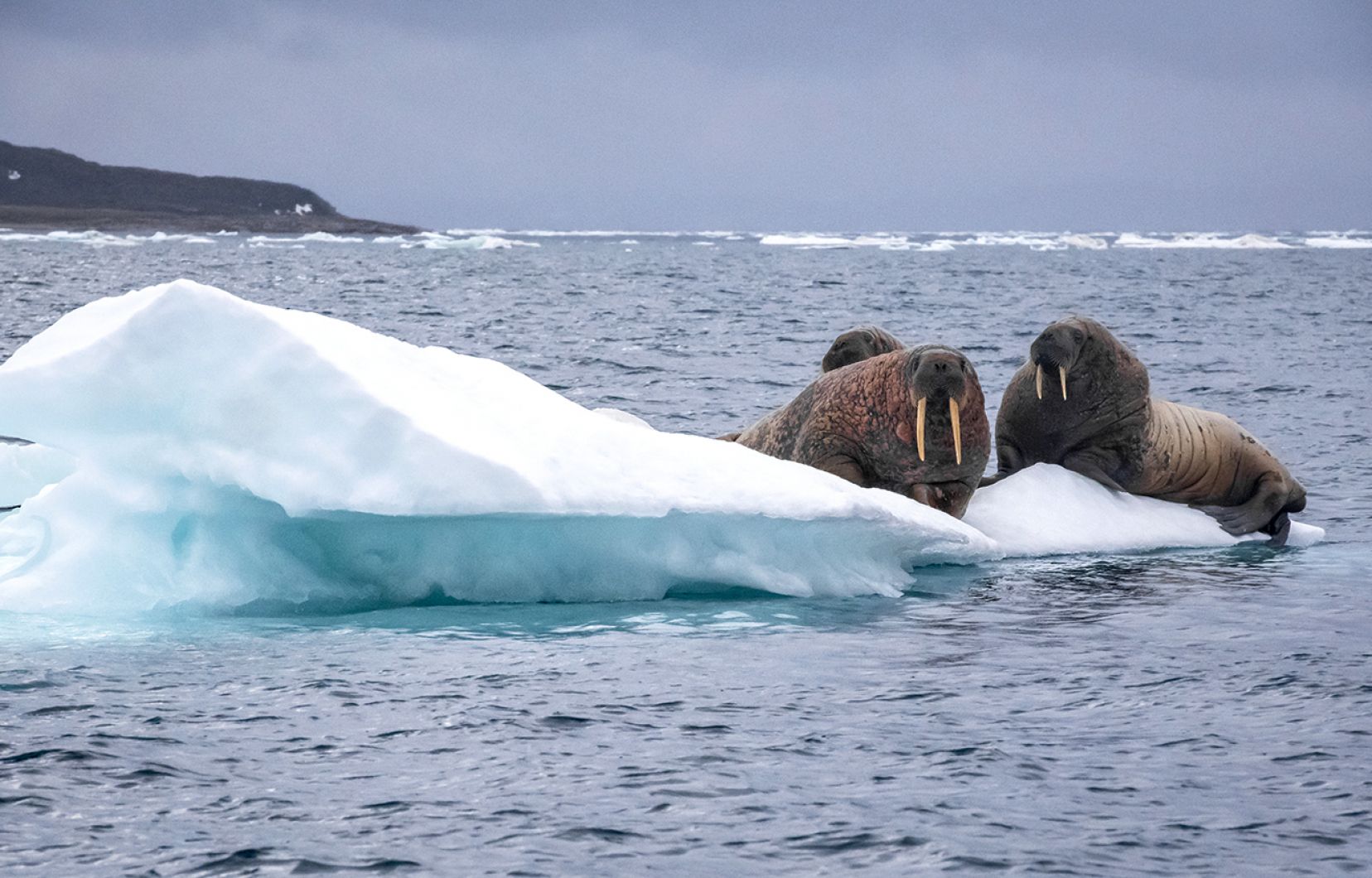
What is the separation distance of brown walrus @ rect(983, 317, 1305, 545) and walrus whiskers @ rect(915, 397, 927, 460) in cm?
134

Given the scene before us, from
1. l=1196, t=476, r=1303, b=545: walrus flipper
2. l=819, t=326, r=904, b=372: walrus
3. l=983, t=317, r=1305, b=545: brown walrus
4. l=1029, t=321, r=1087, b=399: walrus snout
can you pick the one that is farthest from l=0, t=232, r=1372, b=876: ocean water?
l=819, t=326, r=904, b=372: walrus

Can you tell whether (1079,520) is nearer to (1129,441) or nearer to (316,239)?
(1129,441)

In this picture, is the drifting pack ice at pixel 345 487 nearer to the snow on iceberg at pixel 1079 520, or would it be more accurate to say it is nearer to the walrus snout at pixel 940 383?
the walrus snout at pixel 940 383

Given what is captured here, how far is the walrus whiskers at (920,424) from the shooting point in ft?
26.3

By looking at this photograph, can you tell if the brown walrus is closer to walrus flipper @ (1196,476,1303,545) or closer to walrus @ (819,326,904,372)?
walrus flipper @ (1196,476,1303,545)

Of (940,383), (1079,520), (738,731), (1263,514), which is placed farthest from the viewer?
(1263,514)

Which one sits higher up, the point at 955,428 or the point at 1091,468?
the point at 955,428

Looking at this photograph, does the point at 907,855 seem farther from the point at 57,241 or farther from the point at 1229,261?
the point at 57,241

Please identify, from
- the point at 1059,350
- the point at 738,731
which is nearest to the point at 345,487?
the point at 738,731

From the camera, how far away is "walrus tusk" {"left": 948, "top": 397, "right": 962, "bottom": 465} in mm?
8031

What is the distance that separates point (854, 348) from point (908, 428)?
1.41 meters

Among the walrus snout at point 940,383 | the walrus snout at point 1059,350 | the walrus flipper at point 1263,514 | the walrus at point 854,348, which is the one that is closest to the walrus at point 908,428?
the walrus snout at point 940,383

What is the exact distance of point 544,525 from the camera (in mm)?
6703

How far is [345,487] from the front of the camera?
6242 mm
